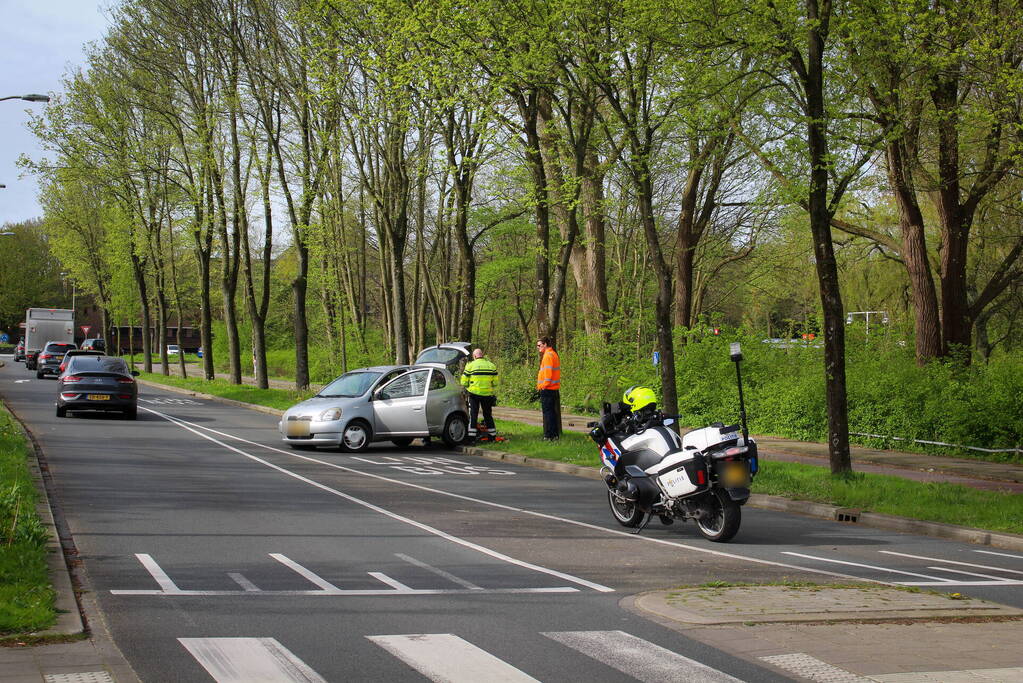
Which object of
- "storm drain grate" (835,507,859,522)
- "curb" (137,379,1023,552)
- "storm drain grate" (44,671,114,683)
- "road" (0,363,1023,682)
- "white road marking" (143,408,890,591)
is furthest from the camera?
"storm drain grate" (835,507,859,522)

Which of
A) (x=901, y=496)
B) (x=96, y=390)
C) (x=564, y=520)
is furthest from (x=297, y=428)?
(x=901, y=496)

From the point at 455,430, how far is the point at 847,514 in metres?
10.6

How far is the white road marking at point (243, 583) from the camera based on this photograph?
7.93 meters

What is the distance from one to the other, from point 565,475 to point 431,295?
91.7ft

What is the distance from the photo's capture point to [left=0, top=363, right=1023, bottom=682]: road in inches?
240

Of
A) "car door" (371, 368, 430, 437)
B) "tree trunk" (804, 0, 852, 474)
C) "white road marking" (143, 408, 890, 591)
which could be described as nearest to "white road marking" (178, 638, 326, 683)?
"white road marking" (143, 408, 890, 591)

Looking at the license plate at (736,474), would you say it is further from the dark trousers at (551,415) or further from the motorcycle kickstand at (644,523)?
the dark trousers at (551,415)

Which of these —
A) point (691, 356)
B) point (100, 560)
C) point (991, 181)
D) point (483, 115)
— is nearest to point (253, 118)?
point (483, 115)

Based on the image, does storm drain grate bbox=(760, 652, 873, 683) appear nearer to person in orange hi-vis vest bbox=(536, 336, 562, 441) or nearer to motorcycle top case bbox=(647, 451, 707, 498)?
motorcycle top case bbox=(647, 451, 707, 498)

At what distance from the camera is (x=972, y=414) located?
1903 cm

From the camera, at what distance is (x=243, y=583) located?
8164 mm

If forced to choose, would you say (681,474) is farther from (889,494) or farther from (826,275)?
(826,275)

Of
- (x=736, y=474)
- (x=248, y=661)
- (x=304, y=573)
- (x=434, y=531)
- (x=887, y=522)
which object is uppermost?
(x=736, y=474)

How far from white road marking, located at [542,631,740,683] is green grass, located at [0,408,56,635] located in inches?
127
